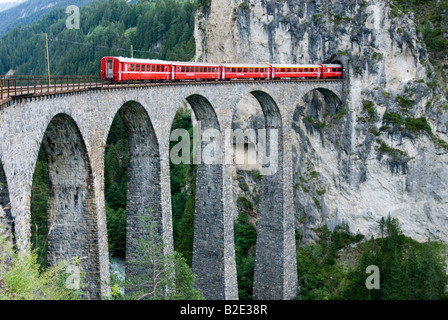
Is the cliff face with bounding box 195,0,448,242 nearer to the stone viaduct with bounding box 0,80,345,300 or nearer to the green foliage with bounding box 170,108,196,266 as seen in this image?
the stone viaduct with bounding box 0,80,345,300

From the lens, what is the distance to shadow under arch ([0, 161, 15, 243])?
54.7ft

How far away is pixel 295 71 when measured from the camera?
39688mm

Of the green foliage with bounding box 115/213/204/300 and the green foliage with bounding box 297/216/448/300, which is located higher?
the green foliage with bounding box 115/213/204/300

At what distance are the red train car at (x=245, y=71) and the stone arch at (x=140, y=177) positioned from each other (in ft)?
29.1

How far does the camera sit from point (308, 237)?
4419 centimetres

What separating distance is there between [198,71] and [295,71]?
9.68 m

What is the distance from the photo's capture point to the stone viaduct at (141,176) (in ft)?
60.3

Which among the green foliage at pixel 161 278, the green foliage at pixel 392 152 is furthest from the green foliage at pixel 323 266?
the green foliage at pixel 161 278

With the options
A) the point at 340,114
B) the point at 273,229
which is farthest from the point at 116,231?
the point at 340,114

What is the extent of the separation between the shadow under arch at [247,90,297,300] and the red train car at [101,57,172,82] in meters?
9.28

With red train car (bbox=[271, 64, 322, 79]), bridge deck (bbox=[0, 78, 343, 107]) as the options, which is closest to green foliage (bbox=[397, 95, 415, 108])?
red train car (bbox=[271, 64, 322, 79])

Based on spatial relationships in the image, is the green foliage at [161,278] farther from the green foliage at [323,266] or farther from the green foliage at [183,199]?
the green foliage at [323,266]
